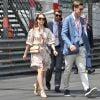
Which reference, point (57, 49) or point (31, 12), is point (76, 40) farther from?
point (31, 12)

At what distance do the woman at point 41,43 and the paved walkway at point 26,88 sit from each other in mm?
360

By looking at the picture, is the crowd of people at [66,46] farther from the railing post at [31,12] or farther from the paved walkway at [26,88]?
the railing post at [31,12]

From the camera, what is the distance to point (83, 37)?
34.8ft

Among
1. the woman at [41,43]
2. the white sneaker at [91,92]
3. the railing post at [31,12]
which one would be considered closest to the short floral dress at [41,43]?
the woman at [41,43]

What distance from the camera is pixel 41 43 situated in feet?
35.3

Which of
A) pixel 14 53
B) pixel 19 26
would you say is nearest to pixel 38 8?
pixel 19 26

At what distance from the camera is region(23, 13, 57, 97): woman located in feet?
34.9

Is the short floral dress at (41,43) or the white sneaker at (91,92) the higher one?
the short floral dress at (41,43)

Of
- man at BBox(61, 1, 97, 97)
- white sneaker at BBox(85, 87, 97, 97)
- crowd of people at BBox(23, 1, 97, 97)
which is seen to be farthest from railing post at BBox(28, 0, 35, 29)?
white sneaker at BBox(85, 87, 97, 97)

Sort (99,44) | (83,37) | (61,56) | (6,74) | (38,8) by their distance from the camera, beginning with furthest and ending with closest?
(38,8), (99,44), (6,74), (61,56), (83,37)

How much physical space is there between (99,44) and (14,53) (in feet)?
13.7

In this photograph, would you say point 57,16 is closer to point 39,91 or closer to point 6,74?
point 39,91

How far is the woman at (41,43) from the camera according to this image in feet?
34.9

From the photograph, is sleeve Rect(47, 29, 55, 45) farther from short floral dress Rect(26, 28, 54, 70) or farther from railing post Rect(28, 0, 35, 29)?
railing post Rect(28, 0, 35, 29)
